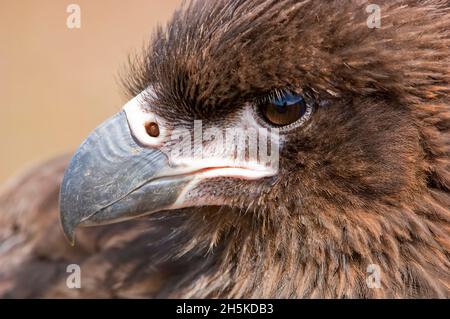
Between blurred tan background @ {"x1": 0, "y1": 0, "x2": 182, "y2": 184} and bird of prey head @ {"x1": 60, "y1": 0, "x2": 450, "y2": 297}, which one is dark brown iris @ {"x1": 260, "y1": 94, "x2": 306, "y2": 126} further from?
blurred tan background @ {"x1": 0, "y1": 0, "x2": 182, "y2": 184}

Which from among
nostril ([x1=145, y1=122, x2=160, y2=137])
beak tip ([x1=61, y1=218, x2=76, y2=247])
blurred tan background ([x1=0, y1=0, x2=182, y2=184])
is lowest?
beak tip ([x1=61, y1=218, x2=76, y2=247])

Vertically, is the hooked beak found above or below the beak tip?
above

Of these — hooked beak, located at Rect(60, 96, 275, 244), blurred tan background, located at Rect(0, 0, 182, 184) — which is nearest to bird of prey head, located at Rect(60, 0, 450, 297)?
hooked beak, located at Rect(60, 96, 275, 244)

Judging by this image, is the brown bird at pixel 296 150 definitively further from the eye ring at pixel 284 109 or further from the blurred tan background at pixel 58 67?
the blurred tan background at pixel 58 67

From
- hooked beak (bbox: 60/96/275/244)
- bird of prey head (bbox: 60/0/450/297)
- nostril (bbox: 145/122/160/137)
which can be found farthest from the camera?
nostril (bbox: 145/122/160/137)

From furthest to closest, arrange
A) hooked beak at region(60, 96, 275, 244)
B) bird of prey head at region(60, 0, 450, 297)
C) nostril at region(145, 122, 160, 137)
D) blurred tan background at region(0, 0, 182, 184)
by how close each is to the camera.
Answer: blurred tan background at region(0, 0, 182, 184) < nostril at region(145, 122, 160, 137) < hooked beak at region(60, 96, 275, 244) < bird of prey head at region(60, 0, 450, 297)

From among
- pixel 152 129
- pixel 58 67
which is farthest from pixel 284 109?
pixel 58 67

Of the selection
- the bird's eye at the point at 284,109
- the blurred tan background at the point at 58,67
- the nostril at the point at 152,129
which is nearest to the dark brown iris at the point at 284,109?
the bird's eye at the point at 284,109

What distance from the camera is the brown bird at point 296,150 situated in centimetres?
362

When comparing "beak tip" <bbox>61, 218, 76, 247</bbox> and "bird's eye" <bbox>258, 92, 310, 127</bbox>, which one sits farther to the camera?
"beak tip" <bbox>61, 218, 76, 247</bbox>

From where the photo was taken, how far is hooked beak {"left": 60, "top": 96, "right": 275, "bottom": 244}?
379 centimetres

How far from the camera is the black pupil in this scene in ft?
12.1

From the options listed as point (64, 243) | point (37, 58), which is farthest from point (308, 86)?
point (37, 58)

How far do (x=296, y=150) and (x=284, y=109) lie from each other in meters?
0.18
